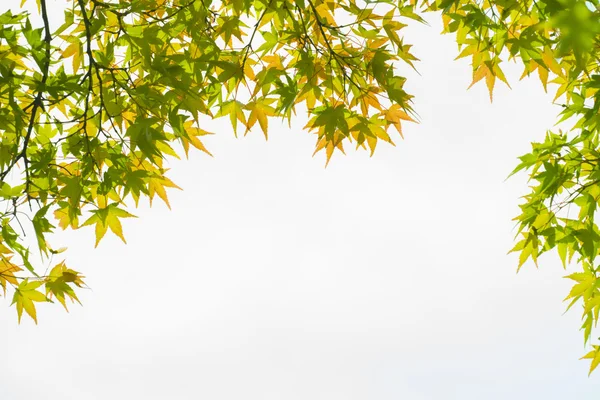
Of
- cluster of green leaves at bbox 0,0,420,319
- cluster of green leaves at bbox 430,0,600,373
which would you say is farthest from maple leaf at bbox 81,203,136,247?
cluster of green leaves at bbox 430,0,600,373

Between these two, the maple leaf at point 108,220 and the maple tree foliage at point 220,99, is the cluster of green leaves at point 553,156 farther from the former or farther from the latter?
the maple leaf at point 108,220

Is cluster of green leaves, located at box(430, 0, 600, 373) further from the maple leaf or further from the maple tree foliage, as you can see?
the maple leaf

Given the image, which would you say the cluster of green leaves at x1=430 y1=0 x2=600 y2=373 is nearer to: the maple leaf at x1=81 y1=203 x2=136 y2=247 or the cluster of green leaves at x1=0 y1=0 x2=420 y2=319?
the cluster of green leaves at x1=0 y1=0 x2=420 y2=319

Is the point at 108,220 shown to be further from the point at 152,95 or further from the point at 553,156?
the point at 553,156

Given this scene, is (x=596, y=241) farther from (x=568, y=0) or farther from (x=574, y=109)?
(x=568, y=0)

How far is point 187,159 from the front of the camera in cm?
206

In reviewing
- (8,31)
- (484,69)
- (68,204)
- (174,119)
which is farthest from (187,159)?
(484,69)

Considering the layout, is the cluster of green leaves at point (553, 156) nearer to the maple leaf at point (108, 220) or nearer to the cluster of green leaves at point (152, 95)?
the cluster of green leaves at point (152, 95)

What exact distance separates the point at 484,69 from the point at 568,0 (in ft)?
4.48

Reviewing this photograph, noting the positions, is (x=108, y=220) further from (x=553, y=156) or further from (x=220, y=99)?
(x=553, y=156)

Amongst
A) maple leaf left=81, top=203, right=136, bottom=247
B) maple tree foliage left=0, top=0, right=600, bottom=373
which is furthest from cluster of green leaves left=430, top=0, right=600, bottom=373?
maple leaf left=81, top=203, right=136, bottom=247

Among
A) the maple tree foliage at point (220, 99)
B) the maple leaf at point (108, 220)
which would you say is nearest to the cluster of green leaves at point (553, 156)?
the maple tree foliage at point (220, 99)

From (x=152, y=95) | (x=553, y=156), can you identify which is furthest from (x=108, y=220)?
(x=553, y=156)

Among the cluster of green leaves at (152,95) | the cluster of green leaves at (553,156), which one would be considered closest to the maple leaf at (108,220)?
the cluster of green leaves at (152,95)
